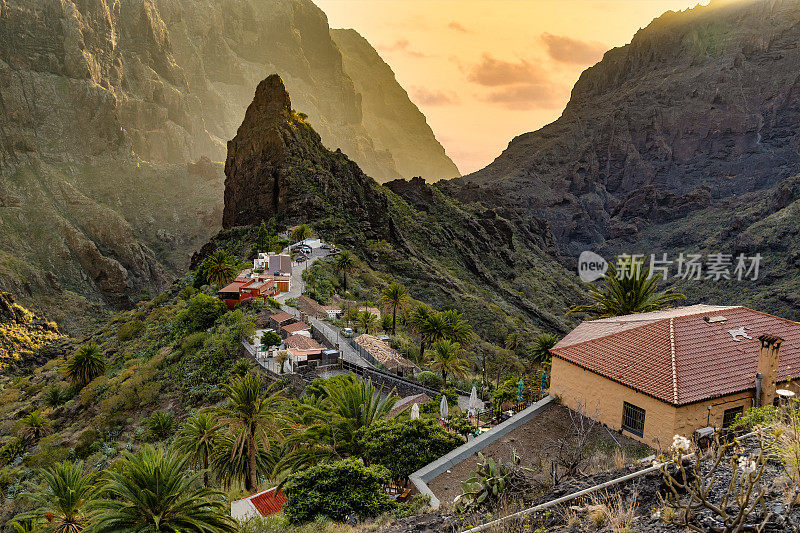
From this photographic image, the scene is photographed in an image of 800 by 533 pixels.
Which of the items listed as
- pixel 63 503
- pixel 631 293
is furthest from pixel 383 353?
pixel 63 503

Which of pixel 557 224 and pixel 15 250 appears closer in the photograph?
pixel 15 250

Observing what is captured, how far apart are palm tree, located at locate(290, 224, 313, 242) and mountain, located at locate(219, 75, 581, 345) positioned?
4252mm

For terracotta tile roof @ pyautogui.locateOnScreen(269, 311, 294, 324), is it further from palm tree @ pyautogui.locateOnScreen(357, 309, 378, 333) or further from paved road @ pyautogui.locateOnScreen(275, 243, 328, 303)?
palm tree @ pyautogui.locateOnScreen(357, 309, 378, 333)

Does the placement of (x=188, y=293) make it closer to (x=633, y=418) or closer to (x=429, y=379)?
(x=429, y=379)

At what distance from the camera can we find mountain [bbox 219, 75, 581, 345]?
8006 cm

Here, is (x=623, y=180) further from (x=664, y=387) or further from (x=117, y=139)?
(x=664, y=387)

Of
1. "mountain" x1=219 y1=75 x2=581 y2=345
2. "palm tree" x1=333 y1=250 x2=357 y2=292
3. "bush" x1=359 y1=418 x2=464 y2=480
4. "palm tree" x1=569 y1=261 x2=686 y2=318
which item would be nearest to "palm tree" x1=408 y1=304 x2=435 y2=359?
"palm tree" x1=569 y1=261 x2=686 y2=318

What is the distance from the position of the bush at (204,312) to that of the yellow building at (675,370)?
123 ft

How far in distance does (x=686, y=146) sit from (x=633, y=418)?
665 ft

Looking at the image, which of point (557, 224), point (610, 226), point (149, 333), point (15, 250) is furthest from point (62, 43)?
point (610, 226)

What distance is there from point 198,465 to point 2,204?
146898 millimetres

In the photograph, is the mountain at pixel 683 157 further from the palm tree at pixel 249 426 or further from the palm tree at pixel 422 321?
the palm tree at pixel 249 426

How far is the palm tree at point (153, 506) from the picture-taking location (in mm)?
13148

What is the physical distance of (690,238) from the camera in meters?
134
